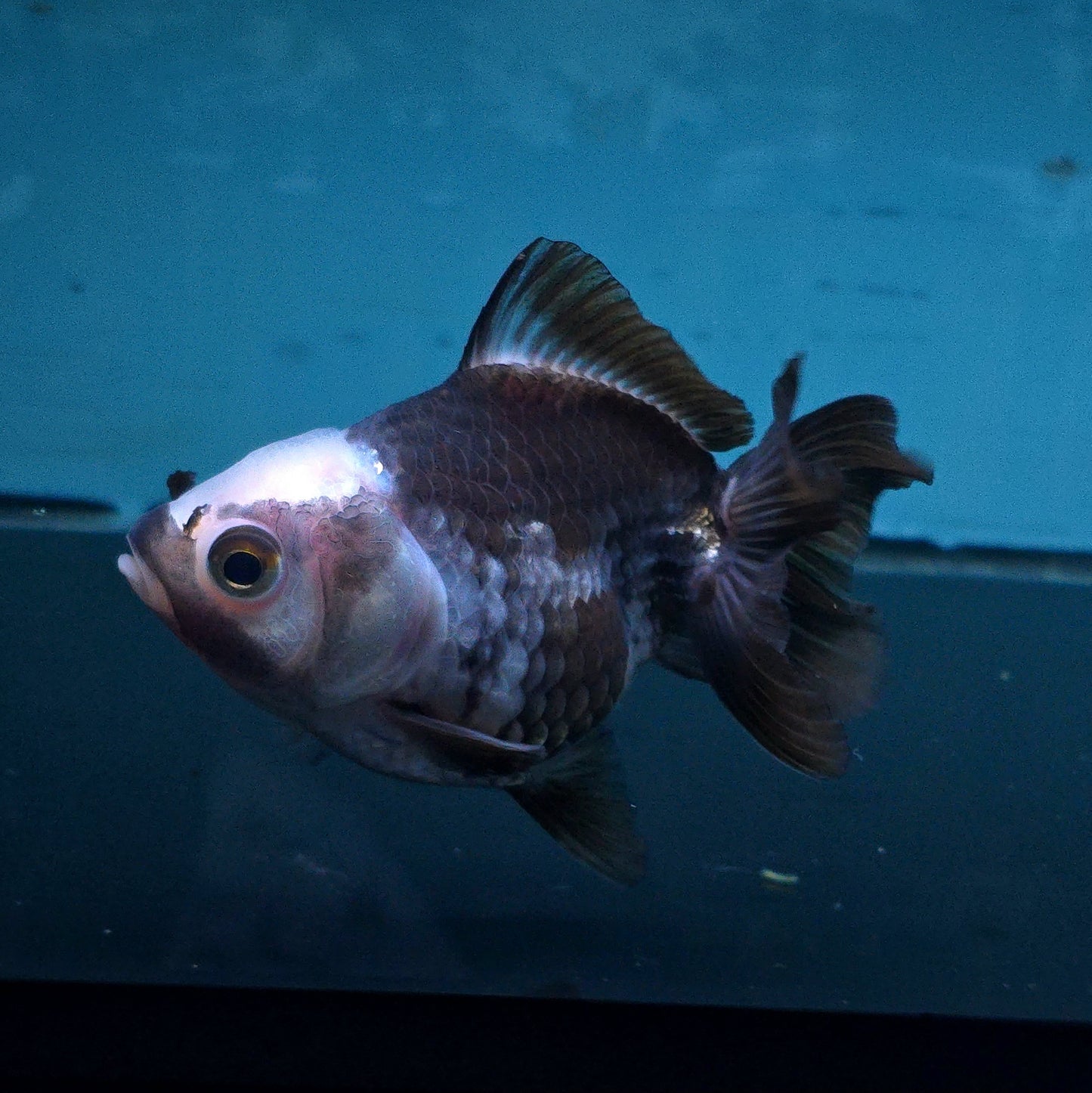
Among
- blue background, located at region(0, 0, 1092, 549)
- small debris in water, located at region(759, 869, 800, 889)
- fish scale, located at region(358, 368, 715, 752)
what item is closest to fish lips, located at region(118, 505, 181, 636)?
fish scale, located at region(358, 368, 715, 752)

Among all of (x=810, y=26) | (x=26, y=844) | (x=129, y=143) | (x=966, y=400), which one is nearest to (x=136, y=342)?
(x=129, y=143)

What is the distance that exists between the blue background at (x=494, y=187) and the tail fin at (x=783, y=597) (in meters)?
1.65

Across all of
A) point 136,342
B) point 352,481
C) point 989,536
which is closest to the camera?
point 352,481

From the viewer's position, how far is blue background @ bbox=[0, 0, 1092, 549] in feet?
8.14

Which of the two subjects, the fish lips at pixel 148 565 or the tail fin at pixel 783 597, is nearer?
the fish lips at pixel 148 565

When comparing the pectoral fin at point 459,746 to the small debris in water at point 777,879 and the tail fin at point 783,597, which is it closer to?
the tail fin at point 783,597

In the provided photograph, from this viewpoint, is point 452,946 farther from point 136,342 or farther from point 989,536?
point 989,536

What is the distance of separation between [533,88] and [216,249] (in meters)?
0.92

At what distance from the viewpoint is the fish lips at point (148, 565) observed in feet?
2.40

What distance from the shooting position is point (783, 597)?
106 centimetres

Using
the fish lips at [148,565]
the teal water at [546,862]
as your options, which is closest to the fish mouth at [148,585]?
the fish lips at [148,565]

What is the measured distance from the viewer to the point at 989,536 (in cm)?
286

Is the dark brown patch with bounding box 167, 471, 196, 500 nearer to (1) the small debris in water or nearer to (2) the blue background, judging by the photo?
(1) the small debris in water

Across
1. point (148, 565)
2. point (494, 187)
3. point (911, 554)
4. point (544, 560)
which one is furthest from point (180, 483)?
point (911, 554)
